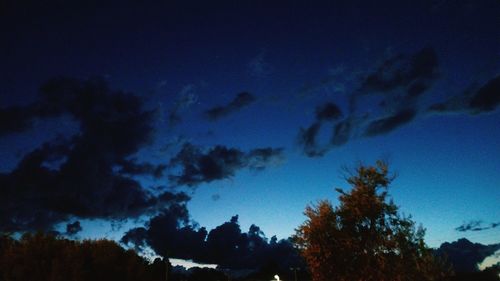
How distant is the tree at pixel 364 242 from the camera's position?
2183cm

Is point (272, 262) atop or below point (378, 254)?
atop

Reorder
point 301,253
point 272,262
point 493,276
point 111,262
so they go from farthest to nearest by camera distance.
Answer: point 272,262, point 493,276, point 111,262, point 301,253

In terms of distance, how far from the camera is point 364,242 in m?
23.2

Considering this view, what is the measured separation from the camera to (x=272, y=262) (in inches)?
5684

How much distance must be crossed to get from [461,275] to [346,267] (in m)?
33.4

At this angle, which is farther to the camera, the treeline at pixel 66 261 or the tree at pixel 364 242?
the treeline at pixel 66 261

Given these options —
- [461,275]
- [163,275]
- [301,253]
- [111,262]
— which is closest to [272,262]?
[163,275]

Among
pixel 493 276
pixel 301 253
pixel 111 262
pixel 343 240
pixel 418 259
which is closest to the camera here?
pixel 418 259

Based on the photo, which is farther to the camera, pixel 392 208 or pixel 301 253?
pixel 301 253

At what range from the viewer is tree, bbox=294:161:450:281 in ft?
71.6

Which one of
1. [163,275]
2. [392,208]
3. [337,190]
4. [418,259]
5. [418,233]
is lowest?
[418,259]

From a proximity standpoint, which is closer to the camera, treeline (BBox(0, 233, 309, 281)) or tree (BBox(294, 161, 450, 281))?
tree (BBox(294, 161, 450, 281))

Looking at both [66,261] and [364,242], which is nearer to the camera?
[364,242]

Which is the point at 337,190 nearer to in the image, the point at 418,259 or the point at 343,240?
the point at 343,240
